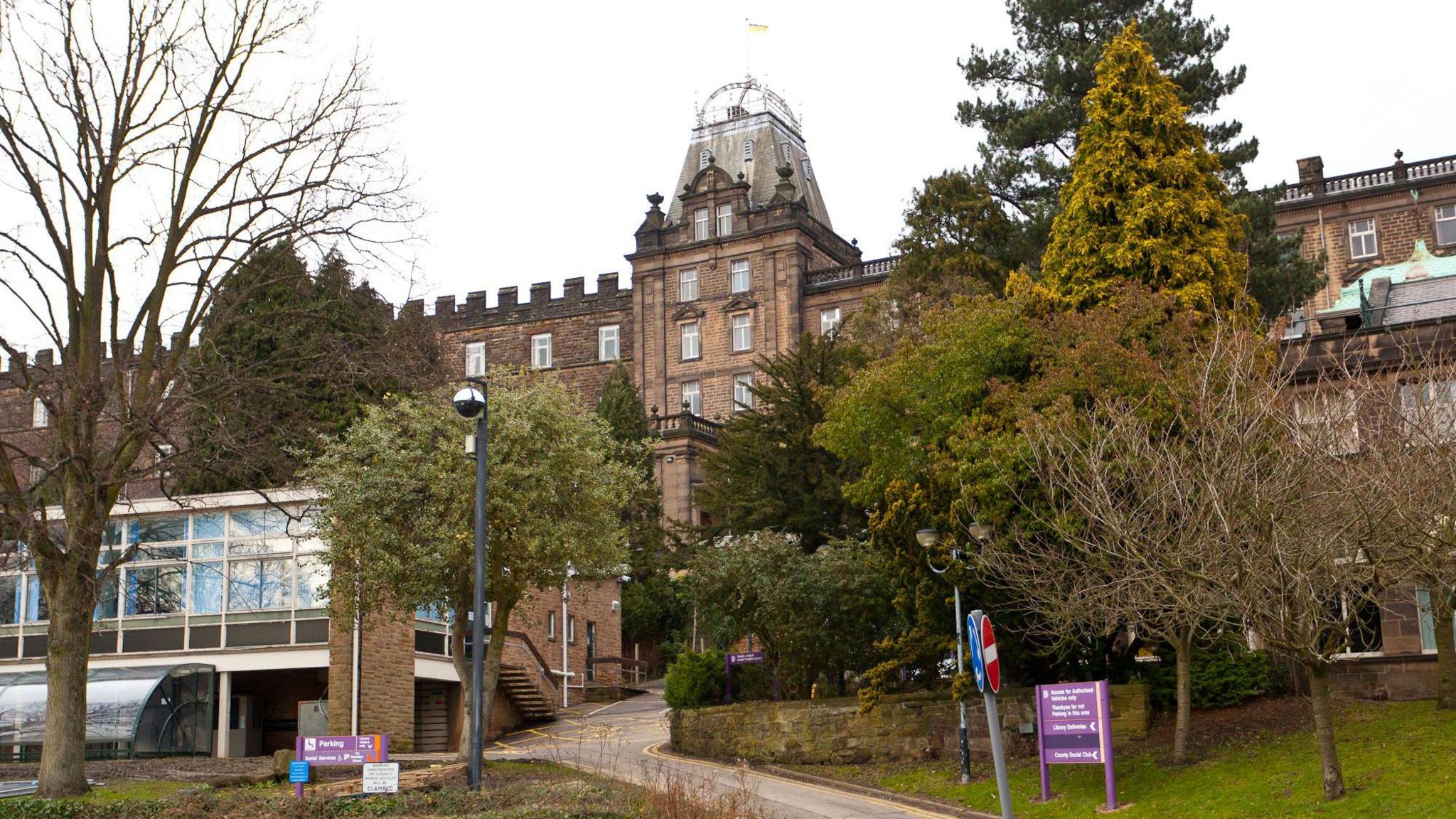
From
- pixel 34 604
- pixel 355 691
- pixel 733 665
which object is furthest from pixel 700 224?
pixel 355 691

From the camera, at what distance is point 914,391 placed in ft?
89.9

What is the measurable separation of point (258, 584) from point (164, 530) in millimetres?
2430

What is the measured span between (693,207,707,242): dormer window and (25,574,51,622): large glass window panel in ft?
146

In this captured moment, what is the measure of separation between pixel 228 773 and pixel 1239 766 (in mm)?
15487

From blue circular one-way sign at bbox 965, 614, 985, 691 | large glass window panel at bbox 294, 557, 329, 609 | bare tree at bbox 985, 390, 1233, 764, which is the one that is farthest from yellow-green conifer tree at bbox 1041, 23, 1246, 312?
large glass window panel at bbox 294, 557, 329, 609

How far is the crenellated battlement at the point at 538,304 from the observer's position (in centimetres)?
7812

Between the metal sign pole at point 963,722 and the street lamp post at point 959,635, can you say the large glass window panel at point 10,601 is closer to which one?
the street lamp post at point 959,635

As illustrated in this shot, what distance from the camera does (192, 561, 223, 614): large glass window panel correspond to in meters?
32.3

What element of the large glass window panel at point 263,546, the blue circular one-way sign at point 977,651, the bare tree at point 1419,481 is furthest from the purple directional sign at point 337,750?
the bare tree at point 1419,481

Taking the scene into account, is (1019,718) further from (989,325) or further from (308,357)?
(308,357)

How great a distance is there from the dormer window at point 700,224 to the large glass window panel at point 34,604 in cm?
4435

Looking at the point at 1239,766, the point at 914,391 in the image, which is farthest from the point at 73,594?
the point at 1239,766

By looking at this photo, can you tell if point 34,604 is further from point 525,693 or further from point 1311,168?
point 1311,168

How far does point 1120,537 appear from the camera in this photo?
20797 millimetres
